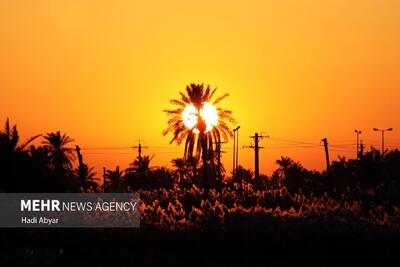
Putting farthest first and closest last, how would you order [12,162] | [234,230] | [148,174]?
[148,174] < [12,162] < [234,230]

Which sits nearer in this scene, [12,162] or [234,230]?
[234,230]

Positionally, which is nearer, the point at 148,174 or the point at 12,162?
the point at 12,162

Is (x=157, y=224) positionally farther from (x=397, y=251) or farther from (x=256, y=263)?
(x=397, y=251)

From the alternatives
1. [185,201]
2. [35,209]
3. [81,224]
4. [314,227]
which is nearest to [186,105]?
[185,201]

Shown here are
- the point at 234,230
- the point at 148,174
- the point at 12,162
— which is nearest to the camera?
the point at 234,230

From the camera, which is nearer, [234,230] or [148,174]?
[234,230]

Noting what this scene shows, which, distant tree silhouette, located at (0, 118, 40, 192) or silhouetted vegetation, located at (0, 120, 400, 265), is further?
distant tree silhouette, located at (0, 118, 40, 192)

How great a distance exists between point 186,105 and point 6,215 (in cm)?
2774

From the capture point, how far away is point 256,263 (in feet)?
76.4

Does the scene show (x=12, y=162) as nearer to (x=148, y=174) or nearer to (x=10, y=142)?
(x=10, y=142)

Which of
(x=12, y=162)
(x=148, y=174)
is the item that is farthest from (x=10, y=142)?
(x=148, y=174)

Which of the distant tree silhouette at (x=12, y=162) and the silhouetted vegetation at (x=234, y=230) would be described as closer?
the silhouetted vegetation at (x=234, y=230)

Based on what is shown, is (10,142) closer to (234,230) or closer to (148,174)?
(234,230)

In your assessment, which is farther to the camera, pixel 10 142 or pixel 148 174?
pixel 148 174
